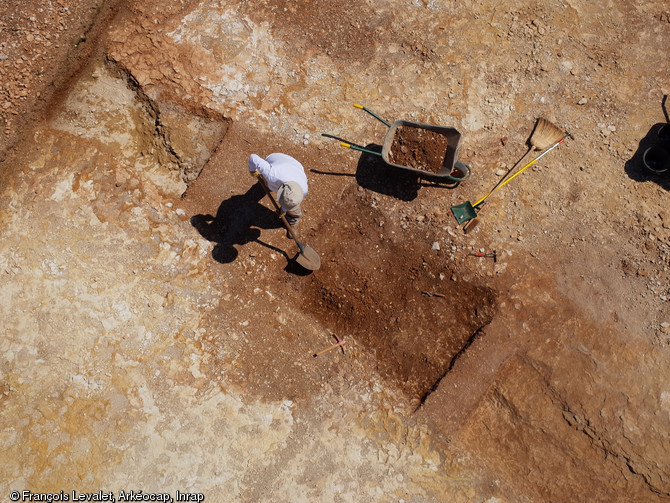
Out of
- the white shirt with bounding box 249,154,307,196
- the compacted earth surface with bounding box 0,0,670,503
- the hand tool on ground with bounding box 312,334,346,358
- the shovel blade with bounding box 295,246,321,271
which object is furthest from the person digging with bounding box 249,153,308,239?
the hand tool on ground with bounding box 312,334,346,358

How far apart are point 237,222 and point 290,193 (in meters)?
1.34

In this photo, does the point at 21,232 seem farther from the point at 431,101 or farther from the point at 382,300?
the point at 431,101

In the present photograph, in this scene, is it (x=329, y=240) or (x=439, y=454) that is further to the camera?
(x=329, y=240)

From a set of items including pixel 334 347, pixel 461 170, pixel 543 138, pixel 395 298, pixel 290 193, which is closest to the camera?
pixel 290 193

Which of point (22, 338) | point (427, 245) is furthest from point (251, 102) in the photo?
point (22, 338)

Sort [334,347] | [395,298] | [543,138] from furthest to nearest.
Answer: [543,138] → [395,298] → [334,347]

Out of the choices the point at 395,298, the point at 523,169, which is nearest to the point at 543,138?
the point at 523,169

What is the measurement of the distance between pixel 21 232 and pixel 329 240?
11.7ft

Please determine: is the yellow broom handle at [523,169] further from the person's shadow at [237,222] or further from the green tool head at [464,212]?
the person's shadow at [237,222]

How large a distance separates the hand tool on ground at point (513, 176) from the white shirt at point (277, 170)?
1.97 m

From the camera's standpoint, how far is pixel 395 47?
17.5 ft

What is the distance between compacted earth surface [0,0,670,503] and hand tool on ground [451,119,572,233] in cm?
10

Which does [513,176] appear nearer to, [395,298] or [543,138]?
[543,138]

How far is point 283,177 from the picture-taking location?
3891 millimetres
